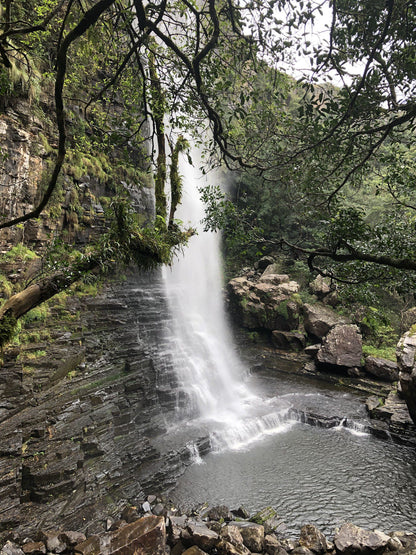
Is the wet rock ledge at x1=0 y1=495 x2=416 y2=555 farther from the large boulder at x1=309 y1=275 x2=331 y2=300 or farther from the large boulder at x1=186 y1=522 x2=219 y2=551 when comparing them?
the large boulder at x1=309 y1=275 x2=331 y2=300

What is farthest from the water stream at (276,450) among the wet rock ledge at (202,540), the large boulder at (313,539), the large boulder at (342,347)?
the large boulder at (342,347)

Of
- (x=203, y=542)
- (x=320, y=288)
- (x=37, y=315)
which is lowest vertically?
(x=203, y=542)

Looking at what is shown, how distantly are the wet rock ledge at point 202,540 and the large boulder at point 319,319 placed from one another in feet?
28.4

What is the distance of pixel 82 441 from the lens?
21.0 ft

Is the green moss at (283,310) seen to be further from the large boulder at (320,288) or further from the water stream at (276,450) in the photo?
the water stream at (276,450)

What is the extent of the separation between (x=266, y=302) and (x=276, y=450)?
7.77 m

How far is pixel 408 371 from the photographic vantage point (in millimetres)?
7500

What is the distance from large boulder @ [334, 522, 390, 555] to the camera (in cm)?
457

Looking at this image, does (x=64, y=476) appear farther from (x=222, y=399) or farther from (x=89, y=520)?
(x=222, y=399)

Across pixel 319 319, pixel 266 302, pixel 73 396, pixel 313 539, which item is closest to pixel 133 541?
pixel 313 539

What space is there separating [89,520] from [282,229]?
16.8m

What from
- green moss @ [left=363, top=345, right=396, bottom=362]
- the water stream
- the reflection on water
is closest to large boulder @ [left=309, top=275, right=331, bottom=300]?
green moss @ [left=363, top=345, right=396, bottom=362]

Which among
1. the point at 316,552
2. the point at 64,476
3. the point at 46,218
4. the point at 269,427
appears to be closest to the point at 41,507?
the point at 64,476

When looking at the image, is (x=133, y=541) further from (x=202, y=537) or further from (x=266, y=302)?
(x=266, y=302)
